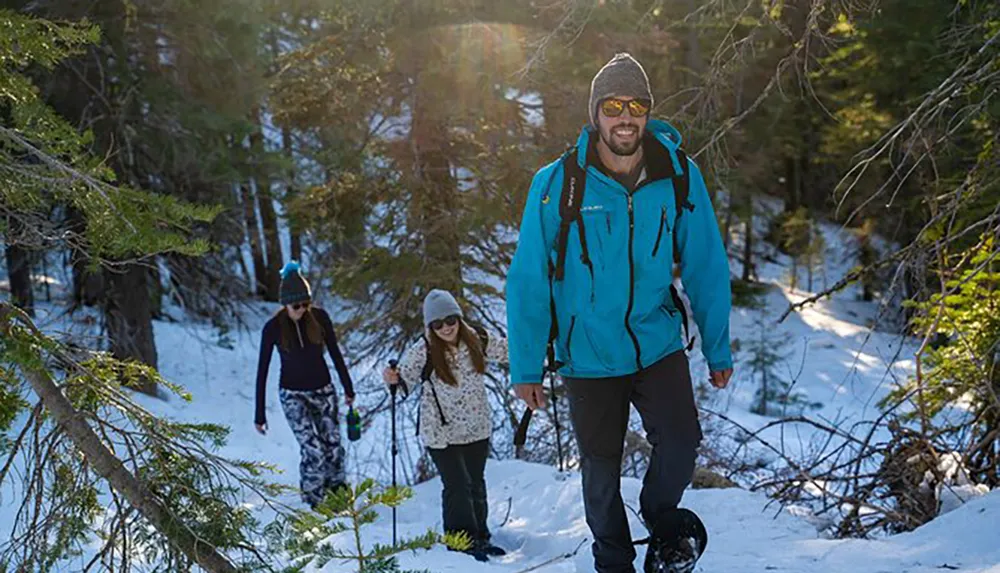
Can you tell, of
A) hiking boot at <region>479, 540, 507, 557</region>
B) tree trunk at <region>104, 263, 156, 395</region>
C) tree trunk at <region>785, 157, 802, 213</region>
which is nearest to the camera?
hiking boot at <region>479, 540, 507, 557</region>

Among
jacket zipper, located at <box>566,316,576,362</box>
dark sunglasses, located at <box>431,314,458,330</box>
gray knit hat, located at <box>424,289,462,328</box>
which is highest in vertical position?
gray knit hat, located at <box>424,289,462,328</box>

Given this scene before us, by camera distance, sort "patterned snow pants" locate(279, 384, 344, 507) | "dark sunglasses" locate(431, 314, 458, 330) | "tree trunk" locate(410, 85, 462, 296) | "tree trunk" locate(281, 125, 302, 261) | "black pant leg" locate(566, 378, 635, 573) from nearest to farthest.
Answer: "black pant leg" locate(566, 378, 635, 573)
"dark sunglasses" locate(431, 314, 458, 330)
"patterned snow pants" locate(279, 384, 344, 507)
"tree trunk" locate(410, 85, 462, 296)
"tree trunk" locate(281, 125, 302, 261)

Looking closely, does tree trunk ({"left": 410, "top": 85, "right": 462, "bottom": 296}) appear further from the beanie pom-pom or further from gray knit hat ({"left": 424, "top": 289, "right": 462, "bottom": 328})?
gray knit hat ({"left": 424, "top": 289, "right": 462, "bottom": 328})

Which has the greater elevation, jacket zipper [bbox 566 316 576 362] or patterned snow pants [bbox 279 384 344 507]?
jacket zipper [bbox 566 316 576 362]

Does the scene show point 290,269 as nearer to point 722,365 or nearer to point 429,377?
point 429,377

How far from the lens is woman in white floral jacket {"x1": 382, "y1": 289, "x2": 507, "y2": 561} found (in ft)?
20.9

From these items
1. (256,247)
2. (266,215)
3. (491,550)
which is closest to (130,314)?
(266,215)

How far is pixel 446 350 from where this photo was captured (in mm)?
6449

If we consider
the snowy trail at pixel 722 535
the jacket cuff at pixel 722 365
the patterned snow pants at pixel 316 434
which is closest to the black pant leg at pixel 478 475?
the snowy trail at pixel 722 535

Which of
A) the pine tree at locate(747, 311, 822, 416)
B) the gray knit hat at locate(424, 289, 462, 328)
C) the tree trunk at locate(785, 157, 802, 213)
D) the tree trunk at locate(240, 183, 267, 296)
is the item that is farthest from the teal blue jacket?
the tree trunk at locate(785, 157, 802, 213)

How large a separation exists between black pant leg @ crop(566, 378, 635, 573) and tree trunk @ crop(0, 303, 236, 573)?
5.17 ft

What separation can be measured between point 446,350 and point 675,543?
297 cm

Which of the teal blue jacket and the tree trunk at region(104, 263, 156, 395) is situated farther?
the tree trunk at region(104, 263, 156, 395)

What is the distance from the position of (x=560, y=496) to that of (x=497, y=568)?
1629mm
